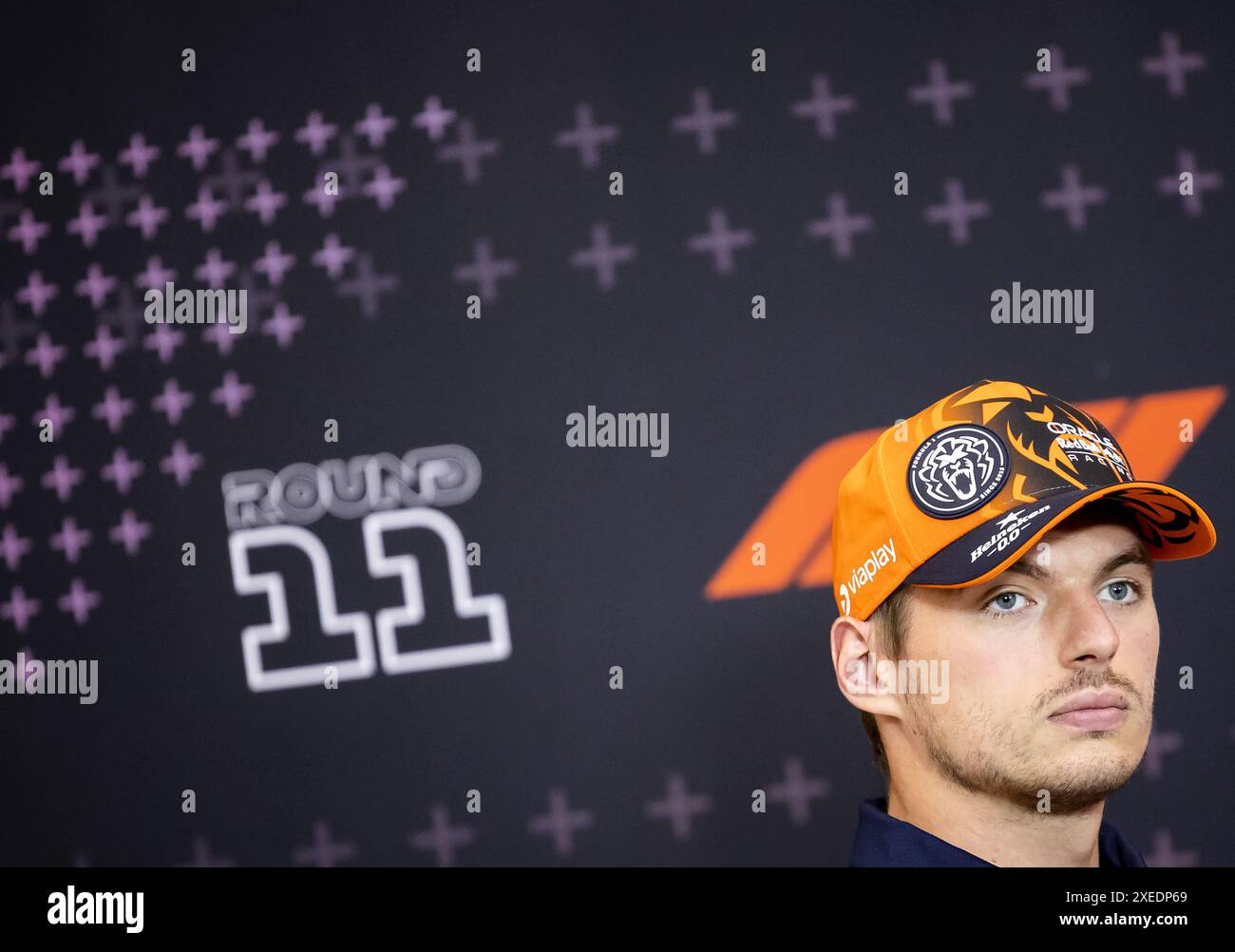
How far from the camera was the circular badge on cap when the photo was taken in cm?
124

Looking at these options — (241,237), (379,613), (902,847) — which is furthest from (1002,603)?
(241,237)

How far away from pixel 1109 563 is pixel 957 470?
0.59 feet

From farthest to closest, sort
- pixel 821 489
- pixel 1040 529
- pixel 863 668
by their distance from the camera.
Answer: pixel 821 489, pixel 863 668, pixel 1040 529

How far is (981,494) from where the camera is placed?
4.06 ft

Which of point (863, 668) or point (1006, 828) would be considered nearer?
point (1006, 828)

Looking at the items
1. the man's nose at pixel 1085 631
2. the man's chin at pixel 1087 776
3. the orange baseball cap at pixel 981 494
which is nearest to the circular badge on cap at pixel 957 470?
the orange baseball cap at pixel 981 494

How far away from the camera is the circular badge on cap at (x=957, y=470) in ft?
4.07

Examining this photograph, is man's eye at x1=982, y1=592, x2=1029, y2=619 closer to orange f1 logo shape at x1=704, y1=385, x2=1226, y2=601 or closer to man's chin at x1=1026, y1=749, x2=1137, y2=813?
man's chin at x1=1026, y1=749, x2=1137, y2=813

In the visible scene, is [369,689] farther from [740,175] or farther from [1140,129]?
[1140,129]

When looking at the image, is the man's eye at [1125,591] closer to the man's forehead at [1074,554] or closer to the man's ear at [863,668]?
the man's forehead at [1074,554]

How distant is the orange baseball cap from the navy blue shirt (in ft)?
0.73

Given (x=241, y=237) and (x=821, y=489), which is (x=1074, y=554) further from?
(x=241, y=237)

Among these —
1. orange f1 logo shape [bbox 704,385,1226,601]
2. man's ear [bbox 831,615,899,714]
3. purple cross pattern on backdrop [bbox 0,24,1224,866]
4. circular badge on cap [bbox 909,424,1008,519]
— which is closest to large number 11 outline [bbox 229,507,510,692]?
purple cross pattern on backdrop [bbox 0,24,1224,866]
